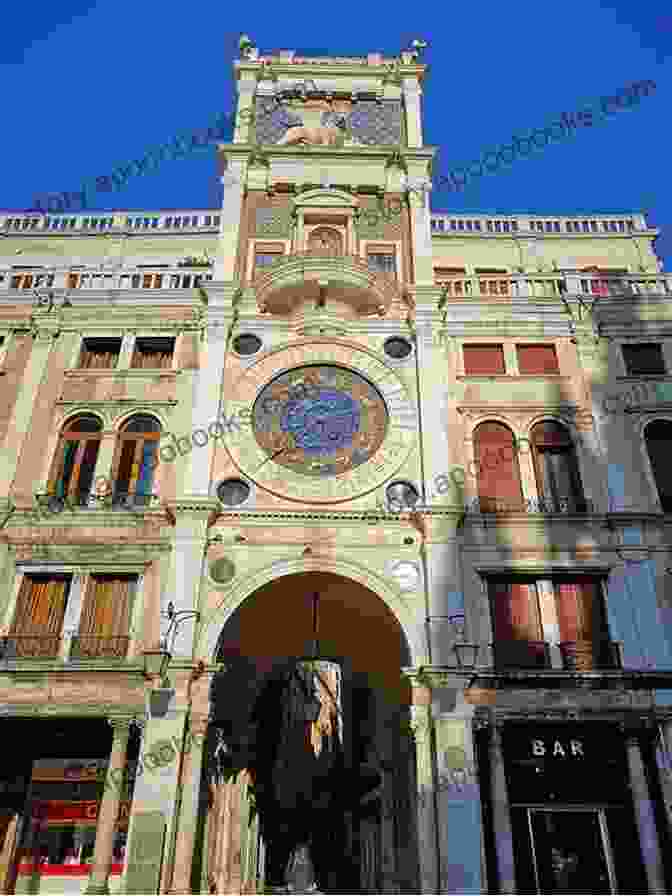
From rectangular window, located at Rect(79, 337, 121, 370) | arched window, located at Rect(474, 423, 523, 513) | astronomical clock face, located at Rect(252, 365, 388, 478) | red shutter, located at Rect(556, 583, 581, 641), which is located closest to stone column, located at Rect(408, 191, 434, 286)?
astronomical clock face, located at Rect(252, 365, 388, 478)

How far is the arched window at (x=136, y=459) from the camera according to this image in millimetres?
22562

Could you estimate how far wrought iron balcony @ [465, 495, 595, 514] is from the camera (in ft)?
72.4

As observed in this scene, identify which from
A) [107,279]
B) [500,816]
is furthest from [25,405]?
[500,816]

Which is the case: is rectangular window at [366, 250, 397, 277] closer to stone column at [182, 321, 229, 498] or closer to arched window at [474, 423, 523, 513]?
stone column at [182, 321, 229, 498]


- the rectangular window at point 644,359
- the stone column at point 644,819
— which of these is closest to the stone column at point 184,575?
the stone column at point 644,819

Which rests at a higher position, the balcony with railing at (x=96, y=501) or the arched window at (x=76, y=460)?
the arched window at (x=76, y=460)

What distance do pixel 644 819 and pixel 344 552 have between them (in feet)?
30.4

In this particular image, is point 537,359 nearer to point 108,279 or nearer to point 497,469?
point 497,469

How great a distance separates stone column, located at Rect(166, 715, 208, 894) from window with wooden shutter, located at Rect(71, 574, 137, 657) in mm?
2764

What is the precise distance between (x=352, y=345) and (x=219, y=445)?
532cm

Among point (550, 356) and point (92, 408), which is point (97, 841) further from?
point (550, 356)

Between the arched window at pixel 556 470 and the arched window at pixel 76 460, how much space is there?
41.9 ft

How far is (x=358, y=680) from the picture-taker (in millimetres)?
24797

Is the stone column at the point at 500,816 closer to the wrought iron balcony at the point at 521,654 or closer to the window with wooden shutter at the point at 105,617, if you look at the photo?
the wrought iron balcony at the point at 521,654
